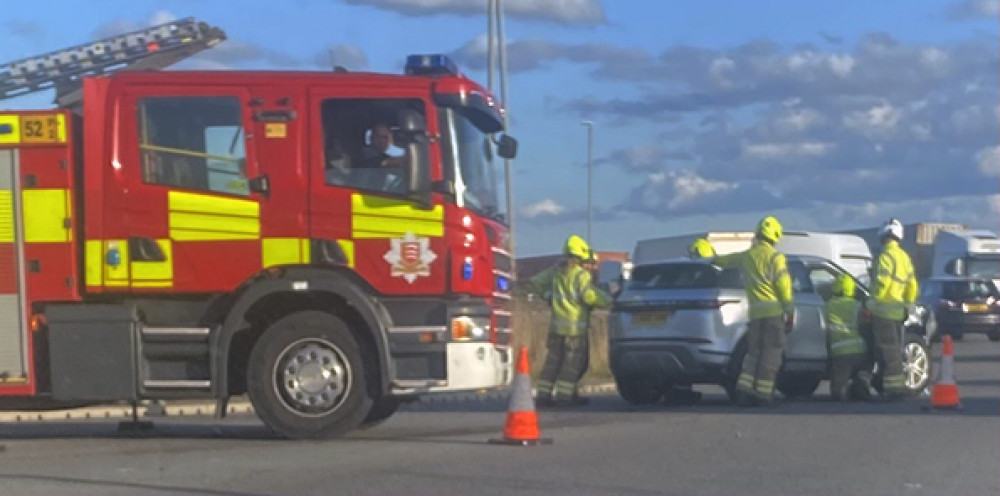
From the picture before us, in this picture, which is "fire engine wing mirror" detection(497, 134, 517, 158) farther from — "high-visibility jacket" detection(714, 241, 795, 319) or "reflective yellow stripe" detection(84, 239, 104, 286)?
"reflective yellow stripe" detection(84, 239, 104, 286)

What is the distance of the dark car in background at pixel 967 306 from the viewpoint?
111 feet

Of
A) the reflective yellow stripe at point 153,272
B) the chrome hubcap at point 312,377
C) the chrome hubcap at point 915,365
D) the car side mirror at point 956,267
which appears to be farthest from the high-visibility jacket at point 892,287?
the car side mirror at point 956,267

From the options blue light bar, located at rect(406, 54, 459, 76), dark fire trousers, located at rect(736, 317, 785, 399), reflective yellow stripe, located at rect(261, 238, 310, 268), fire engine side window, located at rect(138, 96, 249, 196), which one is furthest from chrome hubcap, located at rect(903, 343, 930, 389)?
fire engine side window, located at rect(138, 96, 249, 196)

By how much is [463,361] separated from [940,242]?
97.0ft

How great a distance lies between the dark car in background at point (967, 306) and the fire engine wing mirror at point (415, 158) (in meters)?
24.6

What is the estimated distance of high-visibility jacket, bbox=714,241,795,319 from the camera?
14.8 metres

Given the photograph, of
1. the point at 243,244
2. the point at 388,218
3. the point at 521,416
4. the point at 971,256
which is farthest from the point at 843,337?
the point at 971,256

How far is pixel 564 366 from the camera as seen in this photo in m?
15.9

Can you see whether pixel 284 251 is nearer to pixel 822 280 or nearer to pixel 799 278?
pixel 799 278

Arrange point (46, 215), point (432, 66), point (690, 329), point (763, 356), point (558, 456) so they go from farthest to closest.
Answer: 1. point (690, 329)
2. point (763, 356)
3. point (432, 66)
4. point (46, 215)
5. point (558, 456)

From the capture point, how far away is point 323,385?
38.2ft

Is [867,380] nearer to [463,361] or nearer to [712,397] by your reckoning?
[712,397]

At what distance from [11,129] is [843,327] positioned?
9.00 meters

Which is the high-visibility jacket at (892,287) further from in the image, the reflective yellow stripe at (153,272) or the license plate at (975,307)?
the license plate at (975,307)
